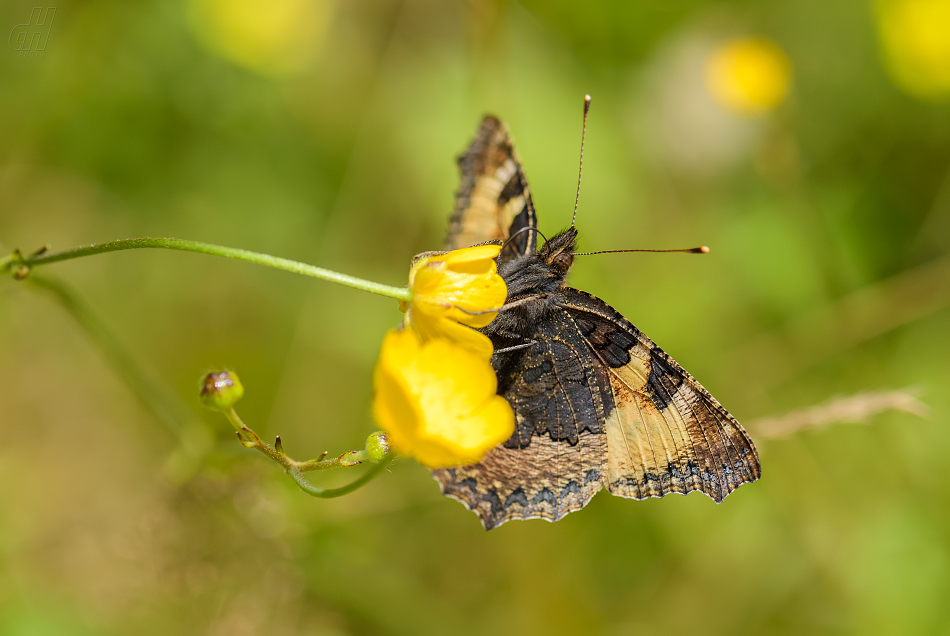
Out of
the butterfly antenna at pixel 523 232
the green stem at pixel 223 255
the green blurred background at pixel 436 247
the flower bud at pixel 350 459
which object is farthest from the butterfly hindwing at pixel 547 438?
the green blurred background at pixel 436 247

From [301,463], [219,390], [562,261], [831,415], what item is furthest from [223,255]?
[831,415]

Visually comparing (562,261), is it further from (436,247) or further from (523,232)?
(436,247)

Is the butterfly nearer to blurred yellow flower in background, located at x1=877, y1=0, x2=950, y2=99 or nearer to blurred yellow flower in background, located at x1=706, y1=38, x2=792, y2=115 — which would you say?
blurred yellow flower in background, located at x1=706, y1=38, x2=792, y2=115

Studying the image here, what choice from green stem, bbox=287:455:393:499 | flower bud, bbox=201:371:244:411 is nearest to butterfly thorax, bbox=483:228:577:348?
green stem, bbox=287:455:393:499

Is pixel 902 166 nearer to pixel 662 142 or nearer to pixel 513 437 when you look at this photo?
pixel 662 142

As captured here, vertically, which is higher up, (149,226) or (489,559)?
(149,226)

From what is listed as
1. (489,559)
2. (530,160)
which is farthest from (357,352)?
(530,160)

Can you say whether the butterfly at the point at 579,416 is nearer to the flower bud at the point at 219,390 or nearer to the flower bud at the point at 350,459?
the flower bud at the point at 350,459
